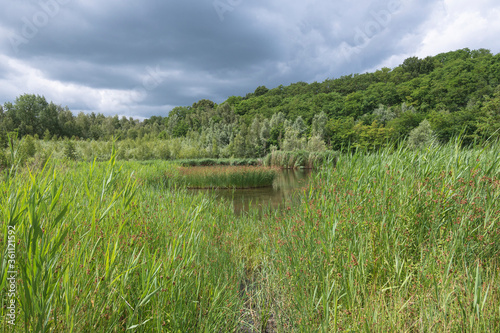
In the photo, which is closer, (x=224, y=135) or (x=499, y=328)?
(x=499, y=328)

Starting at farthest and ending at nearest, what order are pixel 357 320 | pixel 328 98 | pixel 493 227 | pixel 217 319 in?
pixel 328 98, pixel 493 227, pixel 217 319, pixel 357 320

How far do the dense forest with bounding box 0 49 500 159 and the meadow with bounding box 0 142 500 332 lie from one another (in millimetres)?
22600

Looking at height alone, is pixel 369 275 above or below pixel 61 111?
below

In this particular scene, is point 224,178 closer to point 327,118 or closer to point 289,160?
point 289,160

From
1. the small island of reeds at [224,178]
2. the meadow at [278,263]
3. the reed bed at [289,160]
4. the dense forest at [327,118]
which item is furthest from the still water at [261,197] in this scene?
the dense forest at [327,118]

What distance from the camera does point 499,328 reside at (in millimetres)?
1504

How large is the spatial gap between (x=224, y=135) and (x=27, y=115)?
32813 millimetres

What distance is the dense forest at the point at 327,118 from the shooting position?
3531 cm

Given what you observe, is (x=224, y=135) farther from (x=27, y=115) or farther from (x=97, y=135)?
(x=27, y=115)

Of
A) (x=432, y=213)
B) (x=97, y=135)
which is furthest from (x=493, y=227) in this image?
(x=97, y=135)

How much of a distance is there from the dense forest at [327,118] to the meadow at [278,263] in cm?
2260

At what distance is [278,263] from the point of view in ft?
9.66

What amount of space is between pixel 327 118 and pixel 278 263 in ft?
180

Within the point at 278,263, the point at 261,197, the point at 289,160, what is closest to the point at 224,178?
the point at 261,197
